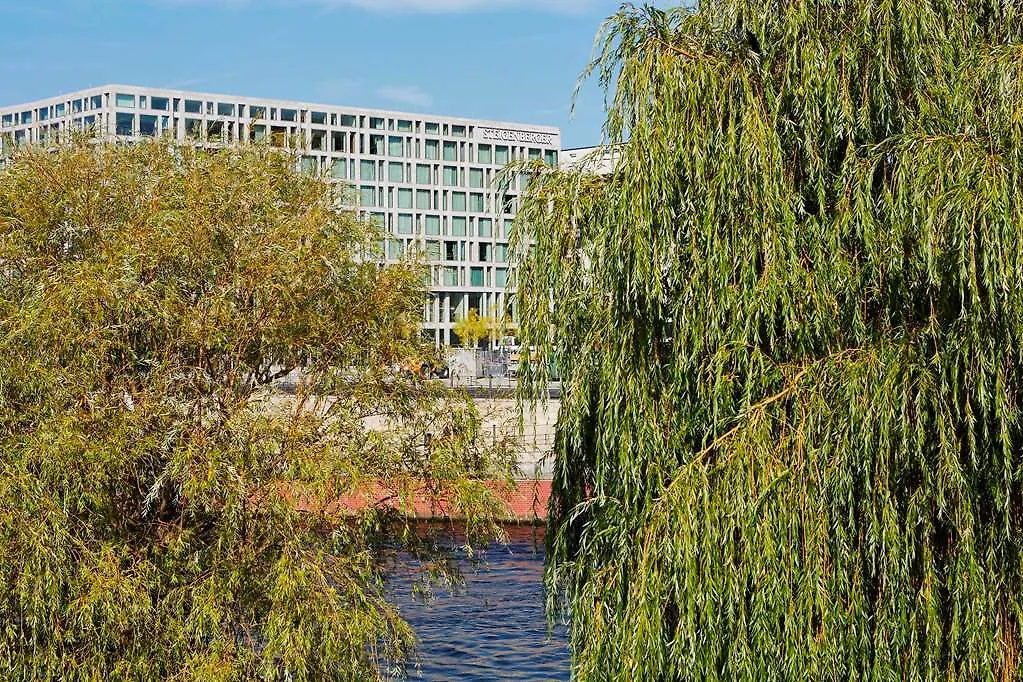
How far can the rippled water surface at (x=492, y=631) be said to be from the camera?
2323 cm

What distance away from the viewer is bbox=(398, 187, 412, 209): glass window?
95125 mm

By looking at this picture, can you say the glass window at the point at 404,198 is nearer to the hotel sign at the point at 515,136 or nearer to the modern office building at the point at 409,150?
the modern office building at the point at 409,150

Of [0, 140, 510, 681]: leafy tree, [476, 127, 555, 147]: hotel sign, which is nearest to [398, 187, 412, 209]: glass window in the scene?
[476, 127, 555, 147]: hotel sign

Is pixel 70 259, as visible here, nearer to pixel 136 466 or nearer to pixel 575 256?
pixel 136 466

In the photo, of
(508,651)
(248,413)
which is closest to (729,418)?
(248,413)

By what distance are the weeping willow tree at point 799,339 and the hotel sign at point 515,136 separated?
293 feet

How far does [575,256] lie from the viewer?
1184 cm

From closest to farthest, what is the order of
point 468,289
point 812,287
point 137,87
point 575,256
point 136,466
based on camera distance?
point 812,287 < point 575,256 < point 136,466 < point 137,87 < point 468,289

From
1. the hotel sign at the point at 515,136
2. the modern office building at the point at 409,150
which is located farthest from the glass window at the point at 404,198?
the hotel sign at the point at 515,136

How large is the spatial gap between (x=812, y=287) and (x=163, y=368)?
23.8 feet

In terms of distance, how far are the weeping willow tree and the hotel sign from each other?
89.2 metres

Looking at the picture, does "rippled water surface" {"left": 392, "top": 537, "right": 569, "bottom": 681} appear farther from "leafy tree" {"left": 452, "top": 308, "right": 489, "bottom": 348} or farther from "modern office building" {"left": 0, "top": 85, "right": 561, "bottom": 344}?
"modern office building" {"left": 0, "top": 85, "right": 561, "bottom": 344}

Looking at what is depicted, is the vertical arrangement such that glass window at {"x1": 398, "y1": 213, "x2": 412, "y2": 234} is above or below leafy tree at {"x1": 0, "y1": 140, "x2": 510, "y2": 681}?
above

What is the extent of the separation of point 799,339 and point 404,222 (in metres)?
86.3
